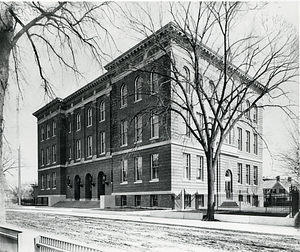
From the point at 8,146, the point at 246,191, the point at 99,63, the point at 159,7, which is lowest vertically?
the point at 246,191

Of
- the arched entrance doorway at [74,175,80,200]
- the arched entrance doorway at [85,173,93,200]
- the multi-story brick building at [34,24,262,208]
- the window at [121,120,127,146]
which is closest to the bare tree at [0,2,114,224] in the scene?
the multi-story brick building at [34,24,262,208]

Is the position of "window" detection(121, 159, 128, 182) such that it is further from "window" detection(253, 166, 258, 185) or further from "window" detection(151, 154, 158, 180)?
"window" detection(253, 166, 258, 185)

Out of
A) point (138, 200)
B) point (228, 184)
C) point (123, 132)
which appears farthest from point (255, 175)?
point (123, 132)

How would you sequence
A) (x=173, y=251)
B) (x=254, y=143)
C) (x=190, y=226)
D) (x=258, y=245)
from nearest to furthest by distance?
(x=173, y=251) → (x=258, y=245) → (x=190, y=226) → (x=254, y=143)

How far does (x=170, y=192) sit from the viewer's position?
2661cm

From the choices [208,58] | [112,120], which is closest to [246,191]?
[112,120]

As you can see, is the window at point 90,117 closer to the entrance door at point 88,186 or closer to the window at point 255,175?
the entrance door at point 88,186

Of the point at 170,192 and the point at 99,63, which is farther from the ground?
the point at 99,63

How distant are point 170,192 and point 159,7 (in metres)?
17.1

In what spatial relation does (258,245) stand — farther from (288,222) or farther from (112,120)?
(112,120)

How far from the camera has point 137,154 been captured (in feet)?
101

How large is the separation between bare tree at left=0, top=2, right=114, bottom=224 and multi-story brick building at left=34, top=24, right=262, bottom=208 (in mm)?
5873

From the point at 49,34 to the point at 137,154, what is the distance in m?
21.1

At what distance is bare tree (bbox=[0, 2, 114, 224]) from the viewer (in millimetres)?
9703
